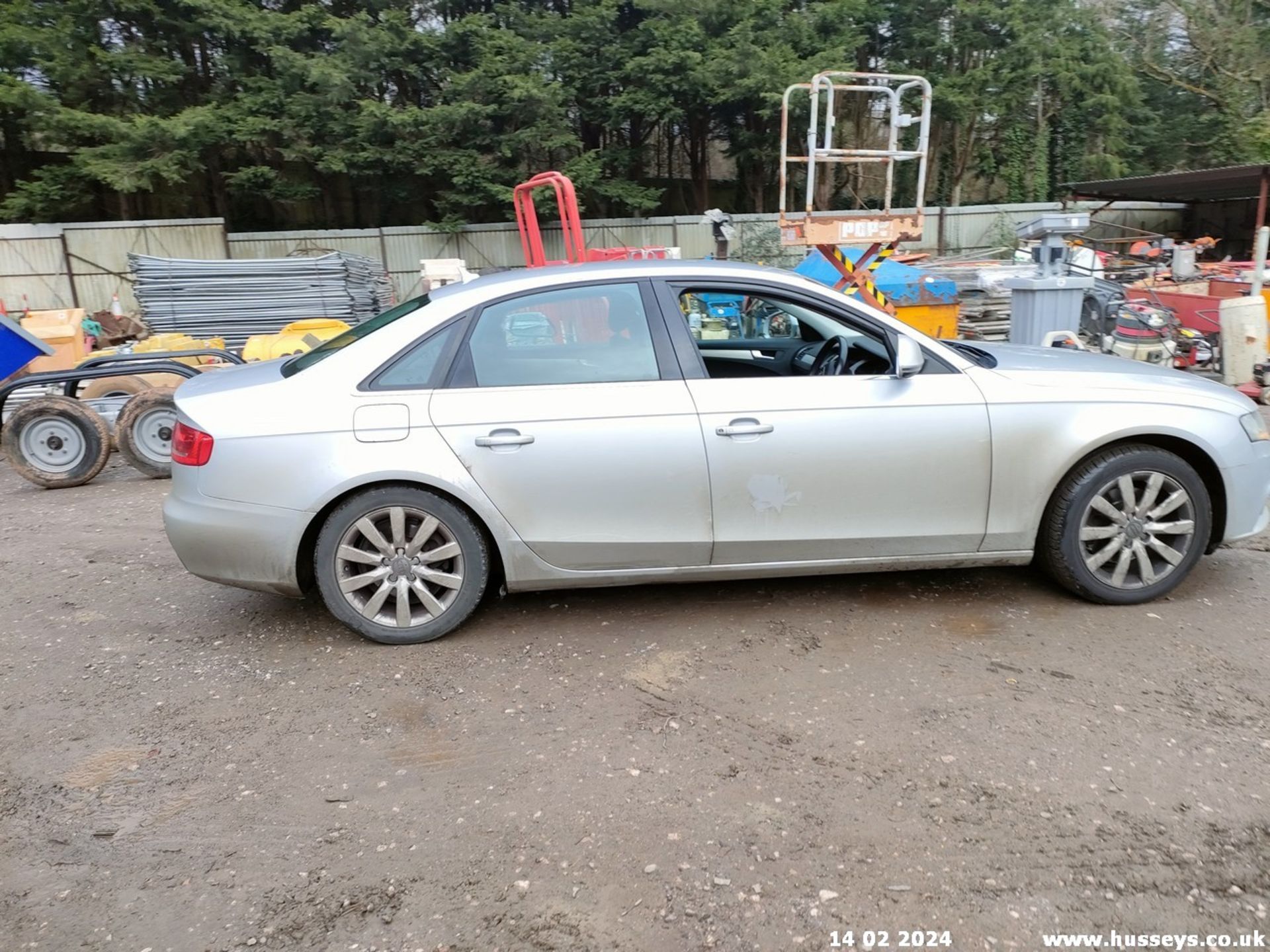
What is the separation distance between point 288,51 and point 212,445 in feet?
72.4

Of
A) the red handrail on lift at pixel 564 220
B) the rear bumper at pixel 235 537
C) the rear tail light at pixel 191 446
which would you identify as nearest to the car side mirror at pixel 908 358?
the rear bumper at pixel 235 537

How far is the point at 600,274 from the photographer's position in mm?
3914

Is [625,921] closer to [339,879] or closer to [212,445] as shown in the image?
[339,879]

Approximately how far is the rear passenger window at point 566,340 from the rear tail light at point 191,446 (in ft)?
3.80

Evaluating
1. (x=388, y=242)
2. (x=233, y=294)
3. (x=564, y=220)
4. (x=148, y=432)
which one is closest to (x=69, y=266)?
(x=388, y=242)

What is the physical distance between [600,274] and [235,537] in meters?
1.93

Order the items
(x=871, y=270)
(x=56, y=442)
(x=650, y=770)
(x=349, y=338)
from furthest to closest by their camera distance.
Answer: (x=871, y=270) < (x=56, y=442) < (x=349, y=338) < (x=650, y=770)

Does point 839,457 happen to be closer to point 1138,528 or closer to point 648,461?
point 648,461

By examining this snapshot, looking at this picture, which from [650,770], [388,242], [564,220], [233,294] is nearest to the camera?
[650,770]

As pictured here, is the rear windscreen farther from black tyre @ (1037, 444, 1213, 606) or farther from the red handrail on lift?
the red handrail on lift

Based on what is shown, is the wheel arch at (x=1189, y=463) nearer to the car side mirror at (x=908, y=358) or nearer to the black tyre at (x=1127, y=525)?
the black tyre at (x=1127, y=525)

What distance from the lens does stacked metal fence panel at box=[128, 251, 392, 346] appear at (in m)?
14.4

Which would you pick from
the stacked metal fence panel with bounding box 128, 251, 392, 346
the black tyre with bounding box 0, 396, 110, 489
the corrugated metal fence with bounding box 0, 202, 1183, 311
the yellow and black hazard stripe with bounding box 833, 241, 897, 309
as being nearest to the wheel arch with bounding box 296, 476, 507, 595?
the black tyre with bounding box 0, 396, 110, 489


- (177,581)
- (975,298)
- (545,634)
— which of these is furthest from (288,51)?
(545,634)
